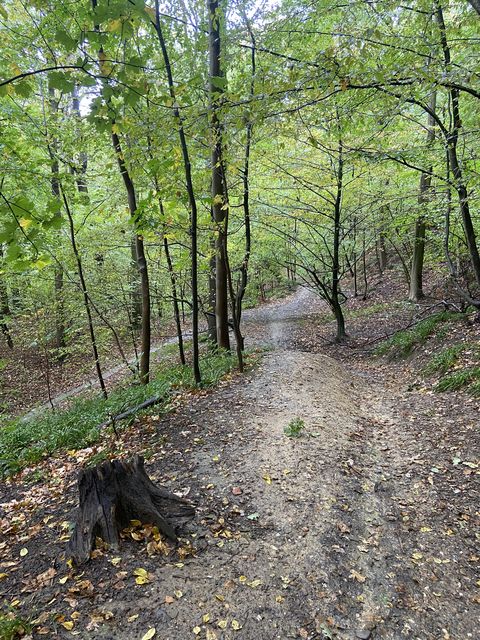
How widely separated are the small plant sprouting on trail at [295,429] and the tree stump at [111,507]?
200 cm

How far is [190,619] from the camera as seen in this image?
2543mm

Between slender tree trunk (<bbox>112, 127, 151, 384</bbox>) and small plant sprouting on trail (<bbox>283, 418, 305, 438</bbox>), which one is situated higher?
Answer: slender tree trunk (<bbox>112, 127, 151, 384</bbox>)

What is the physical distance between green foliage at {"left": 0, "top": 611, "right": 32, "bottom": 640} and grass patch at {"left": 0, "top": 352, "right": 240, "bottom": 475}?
11.2 feet

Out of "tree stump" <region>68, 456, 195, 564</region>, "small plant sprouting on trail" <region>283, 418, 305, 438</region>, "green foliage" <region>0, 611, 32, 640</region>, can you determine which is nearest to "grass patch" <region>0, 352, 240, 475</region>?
"small plant sprouting on trail" <region>283, 418, 305, 438</region>

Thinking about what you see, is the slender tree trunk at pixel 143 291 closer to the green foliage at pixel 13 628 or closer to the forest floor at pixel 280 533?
the forest floor at pixel 280 533

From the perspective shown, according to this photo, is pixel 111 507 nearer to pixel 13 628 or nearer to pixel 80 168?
pixel 13 628

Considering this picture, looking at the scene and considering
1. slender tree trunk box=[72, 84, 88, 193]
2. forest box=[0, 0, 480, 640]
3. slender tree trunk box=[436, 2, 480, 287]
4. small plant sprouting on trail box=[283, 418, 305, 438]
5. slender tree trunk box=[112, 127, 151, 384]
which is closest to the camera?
forest box=[0, 0, 480, 640]

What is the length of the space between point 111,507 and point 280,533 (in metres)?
1.52

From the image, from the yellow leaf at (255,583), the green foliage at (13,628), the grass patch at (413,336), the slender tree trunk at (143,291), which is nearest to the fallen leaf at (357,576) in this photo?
the yellow leaf at (255,583)

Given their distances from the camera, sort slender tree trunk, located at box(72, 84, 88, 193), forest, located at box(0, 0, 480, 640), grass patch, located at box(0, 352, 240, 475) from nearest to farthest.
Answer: forest, located at box(0, 0, 480, 640), grass patch, located at box(0, 352, 240, 475), slender tree trunk, located at box(72, 84, 88, 193)

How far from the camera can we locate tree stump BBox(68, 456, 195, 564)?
120 inches

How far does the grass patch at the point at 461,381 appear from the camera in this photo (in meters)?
5.79

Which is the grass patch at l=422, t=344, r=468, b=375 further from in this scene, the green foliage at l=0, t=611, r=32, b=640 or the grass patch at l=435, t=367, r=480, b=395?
the green foliage at l=0, t=611, r=32, b=640

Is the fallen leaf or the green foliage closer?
the green foliage
